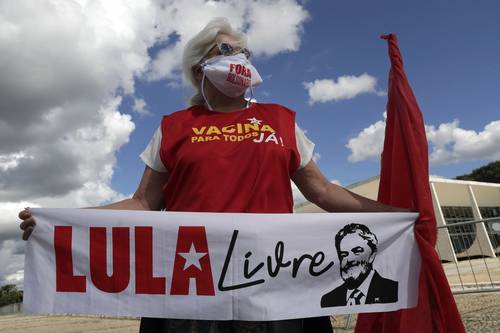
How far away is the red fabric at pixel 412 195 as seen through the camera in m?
2.04

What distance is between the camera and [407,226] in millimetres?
2150

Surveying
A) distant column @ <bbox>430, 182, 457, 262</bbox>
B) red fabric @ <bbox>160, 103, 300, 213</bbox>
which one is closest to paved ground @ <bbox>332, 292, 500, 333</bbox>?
distant column @ <bbox>430, 182, 457, 262</bbox>

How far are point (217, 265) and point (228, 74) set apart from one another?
0.84 metres

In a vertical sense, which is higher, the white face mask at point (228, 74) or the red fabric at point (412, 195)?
the white face mask at point (228, 74)

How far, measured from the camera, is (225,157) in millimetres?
1767

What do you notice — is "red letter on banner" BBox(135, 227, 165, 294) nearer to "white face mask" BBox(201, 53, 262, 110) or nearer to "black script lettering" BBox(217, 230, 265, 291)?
"black script lettering" BBox(217, 230, 265, 291)

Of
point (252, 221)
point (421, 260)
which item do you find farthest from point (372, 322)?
point (252, 221)

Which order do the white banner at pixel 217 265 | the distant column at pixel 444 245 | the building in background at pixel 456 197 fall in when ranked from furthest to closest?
1. the building in background at pixel 456 197
2. the distant column at pixel 444 245
3. the white banner at pixel 217 265

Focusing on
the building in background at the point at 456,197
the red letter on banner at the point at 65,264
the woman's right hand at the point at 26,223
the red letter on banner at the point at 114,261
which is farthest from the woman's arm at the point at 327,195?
the building in background at the point at 456,197

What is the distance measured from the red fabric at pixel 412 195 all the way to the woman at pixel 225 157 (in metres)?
0.18

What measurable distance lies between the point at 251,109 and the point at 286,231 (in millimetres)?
562

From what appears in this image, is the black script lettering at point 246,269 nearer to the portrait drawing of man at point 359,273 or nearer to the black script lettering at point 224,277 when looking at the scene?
the black script lettering at point 224,277

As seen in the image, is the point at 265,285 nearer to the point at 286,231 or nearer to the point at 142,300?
the point at 286,231

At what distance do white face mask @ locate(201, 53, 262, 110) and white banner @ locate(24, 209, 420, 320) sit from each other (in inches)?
23.6
